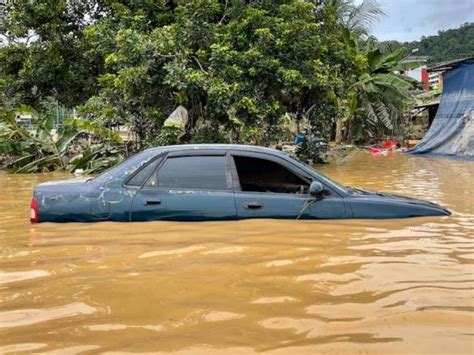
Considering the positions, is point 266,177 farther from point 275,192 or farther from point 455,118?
point 455,118

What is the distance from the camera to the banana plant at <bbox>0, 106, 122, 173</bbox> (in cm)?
1691

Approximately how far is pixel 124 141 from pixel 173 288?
1430 cm

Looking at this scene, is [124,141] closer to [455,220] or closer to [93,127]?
[93,127]

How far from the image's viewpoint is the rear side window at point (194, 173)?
6090 mm

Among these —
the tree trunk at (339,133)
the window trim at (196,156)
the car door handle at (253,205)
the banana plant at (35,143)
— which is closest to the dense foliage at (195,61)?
the banana plant at (35,143)

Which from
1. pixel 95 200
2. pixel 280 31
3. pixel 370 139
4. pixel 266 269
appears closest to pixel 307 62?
pixel 280 31

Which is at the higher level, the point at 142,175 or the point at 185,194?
the point at 142,175

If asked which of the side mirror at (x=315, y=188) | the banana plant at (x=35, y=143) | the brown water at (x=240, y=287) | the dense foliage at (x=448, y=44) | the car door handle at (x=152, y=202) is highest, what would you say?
the dense foliage at (x=448, y=44)

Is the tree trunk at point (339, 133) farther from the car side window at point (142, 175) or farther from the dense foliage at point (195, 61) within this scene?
the car side window at point (142, 175)

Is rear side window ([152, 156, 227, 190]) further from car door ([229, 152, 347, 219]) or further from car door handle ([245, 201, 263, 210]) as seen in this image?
car door handle ([245, 201, 263, 210])

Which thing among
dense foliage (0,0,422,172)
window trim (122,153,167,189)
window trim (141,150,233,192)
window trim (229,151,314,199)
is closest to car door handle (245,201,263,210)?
window trim (229,151,314,199)

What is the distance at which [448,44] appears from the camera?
71125 mm

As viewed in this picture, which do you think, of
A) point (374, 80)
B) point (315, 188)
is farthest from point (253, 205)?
point (374, 80)

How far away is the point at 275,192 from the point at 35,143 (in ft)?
43.3
